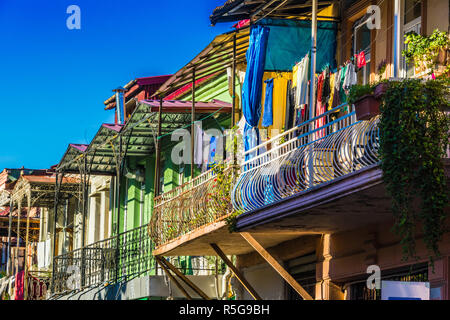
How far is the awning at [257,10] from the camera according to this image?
15695 mm

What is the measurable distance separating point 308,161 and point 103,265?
1062 cm

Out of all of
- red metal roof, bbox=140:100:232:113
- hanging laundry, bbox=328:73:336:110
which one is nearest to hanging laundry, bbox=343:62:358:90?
hanging laundry, bbox=328:73:336:110

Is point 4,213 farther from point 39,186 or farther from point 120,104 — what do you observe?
point 120,104

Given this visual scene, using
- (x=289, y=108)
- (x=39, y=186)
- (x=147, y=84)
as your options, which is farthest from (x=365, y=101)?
(x=39, y=186)

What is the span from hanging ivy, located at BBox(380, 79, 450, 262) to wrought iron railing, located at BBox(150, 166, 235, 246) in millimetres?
4718

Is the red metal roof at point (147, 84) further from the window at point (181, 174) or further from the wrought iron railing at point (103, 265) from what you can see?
the wrought iron railing at point (103, 265)

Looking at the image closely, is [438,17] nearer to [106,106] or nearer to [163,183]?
[163,183]

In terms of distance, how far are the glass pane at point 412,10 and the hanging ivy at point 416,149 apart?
14.4 feet

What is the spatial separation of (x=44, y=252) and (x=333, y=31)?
55.7ft

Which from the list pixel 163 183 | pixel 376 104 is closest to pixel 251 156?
pixel 376 104

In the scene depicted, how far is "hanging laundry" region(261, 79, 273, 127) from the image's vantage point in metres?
15.9

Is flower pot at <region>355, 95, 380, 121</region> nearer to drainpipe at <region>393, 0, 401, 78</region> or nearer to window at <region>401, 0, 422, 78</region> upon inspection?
drainpipe at <region>393, 0, 401, 78</region>

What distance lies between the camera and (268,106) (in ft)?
52.5
